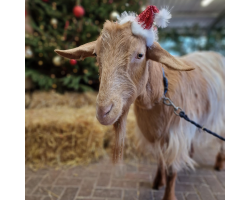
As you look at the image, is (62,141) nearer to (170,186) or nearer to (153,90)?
(170,186)

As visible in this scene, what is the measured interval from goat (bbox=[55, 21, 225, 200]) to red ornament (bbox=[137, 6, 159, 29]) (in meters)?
0.09

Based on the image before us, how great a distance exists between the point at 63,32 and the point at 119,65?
3297mm

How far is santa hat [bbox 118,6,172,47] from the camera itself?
1.19 m

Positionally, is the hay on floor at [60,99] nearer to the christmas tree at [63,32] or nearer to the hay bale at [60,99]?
the hay bale at [60,99]

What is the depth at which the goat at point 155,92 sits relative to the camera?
1.16 meters

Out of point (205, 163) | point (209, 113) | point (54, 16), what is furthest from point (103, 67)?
point (54, 16)

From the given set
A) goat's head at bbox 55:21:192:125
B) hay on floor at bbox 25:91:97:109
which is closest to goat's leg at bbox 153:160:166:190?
goat's head at bbox 55:21:192:125

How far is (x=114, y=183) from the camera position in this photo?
7.88 feet

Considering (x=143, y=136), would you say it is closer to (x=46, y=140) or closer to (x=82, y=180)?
(x=82, y=180)

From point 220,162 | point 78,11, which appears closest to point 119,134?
point 220,162

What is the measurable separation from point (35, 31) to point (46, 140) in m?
2.68

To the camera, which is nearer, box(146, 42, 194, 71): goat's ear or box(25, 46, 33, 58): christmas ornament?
box(146, 42, 194, 71): goat's ear

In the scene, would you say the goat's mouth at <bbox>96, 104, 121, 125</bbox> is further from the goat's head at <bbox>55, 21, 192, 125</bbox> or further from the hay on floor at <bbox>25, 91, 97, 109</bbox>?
the hay on floor at <bbox>25, 91, 97, 109</bbox>

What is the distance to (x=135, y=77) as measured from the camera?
1258mm
